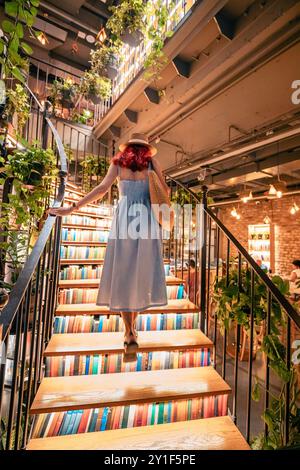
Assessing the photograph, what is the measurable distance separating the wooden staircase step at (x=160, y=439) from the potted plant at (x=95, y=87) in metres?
5.66

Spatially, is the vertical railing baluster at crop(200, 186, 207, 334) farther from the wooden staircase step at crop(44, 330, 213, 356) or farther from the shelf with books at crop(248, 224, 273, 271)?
the shelf with books at crop(248, 224, 273, 271)

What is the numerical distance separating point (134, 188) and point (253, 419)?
385 centimetres

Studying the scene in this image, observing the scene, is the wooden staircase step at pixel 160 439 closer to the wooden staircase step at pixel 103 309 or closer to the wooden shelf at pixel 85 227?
the wooden staircase step at pixel 103 309

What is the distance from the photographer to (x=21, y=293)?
39.5 inches

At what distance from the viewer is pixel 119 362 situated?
1.81m

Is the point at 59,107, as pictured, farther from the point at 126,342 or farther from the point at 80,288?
the point at 126,342

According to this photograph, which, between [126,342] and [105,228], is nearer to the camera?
[126,342]

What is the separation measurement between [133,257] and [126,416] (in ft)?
3.19

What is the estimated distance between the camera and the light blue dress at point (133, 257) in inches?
60.4

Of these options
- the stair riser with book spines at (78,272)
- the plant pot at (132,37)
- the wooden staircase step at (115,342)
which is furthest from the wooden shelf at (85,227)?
the plant pot at (132,37)

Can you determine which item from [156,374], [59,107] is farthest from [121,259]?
[59,107]

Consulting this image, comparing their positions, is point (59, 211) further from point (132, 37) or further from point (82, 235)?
point (132, 37)

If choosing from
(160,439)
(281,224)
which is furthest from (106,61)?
(281,224)
